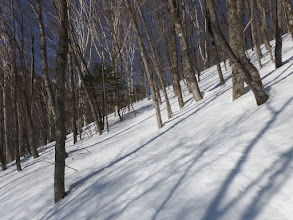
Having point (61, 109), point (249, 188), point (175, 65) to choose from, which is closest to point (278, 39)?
point (175, 65)

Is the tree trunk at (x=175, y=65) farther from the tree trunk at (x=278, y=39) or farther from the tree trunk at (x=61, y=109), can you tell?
the tree trunk at (x=61, y=109)

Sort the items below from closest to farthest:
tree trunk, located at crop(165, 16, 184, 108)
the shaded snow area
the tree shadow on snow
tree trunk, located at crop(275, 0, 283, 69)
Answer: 1. the tree shadow on snow
2. the shaded snow area
3. tree trunk, located at crop(275, 0, 283, 69)
4. tree trunk, located at crop(165, 16, 184, 108)

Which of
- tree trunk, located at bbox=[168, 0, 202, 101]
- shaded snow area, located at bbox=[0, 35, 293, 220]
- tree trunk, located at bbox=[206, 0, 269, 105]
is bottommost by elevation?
Result: shaded snow area, located at bbox=[0, 35, 293, 220]

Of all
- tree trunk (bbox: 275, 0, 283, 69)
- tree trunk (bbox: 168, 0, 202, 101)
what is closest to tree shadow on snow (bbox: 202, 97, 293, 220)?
tree trunk (bbox: 168, 0, 202, 101)

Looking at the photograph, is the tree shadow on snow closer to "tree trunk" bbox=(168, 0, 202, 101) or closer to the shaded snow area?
the shaded snow area

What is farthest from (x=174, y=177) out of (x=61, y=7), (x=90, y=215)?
(x=61, y=7)

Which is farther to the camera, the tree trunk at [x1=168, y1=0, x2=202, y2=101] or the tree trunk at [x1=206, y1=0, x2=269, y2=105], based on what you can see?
the tree trunk at [x1=168, y1=0, x2=202, y2=101]

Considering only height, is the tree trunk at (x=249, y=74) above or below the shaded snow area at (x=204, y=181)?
above

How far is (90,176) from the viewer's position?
3.28m

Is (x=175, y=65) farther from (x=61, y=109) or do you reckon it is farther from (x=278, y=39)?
(x=61, y=109)

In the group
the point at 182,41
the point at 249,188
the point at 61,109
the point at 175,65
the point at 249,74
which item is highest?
the point at 182,41

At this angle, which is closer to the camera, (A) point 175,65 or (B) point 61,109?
(B) point 61,109

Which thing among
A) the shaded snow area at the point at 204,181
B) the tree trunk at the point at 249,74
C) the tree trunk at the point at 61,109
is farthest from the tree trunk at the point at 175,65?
the tree trunk at the point at 61,109

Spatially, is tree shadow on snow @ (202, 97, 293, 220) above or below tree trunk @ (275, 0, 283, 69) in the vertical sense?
below
